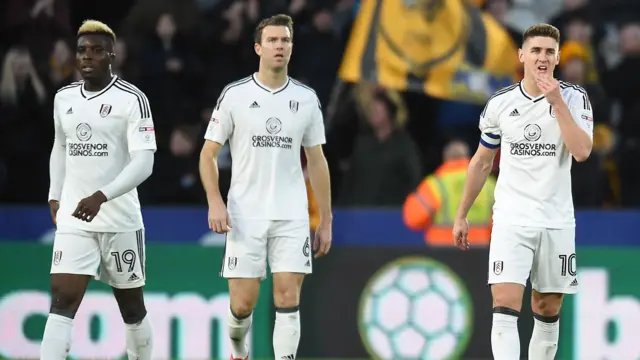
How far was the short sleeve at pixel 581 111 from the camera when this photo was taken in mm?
7625

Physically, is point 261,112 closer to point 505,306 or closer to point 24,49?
point 505,306

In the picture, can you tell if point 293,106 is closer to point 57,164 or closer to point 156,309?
point 57,164

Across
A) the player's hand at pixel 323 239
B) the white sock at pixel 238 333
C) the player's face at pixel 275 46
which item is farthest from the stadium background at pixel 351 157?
the player's face at pixel 275 46

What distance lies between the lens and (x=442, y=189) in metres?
10.8

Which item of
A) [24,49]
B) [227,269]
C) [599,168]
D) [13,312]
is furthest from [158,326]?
[599,168]

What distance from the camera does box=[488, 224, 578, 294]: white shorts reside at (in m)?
7.62

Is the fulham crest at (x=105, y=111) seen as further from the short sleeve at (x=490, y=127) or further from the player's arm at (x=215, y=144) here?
the short sleeve at (x=490, y=127)

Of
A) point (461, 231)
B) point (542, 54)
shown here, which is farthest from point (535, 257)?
point (542, 54)

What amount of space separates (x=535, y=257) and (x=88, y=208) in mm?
2601

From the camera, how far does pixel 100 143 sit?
25.9ft

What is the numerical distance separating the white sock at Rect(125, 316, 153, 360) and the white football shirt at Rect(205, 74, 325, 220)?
2.92ft

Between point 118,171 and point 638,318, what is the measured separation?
4372 millimetres

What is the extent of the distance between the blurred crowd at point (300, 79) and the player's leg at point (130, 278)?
3.74 metres

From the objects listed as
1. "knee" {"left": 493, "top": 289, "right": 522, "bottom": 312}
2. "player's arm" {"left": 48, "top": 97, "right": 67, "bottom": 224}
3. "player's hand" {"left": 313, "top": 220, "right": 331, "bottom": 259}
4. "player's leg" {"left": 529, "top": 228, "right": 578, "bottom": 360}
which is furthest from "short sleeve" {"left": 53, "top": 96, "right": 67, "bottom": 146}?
"player's leg" {"left": 529, "top": 228, "right": 578, "bottom": 360}
